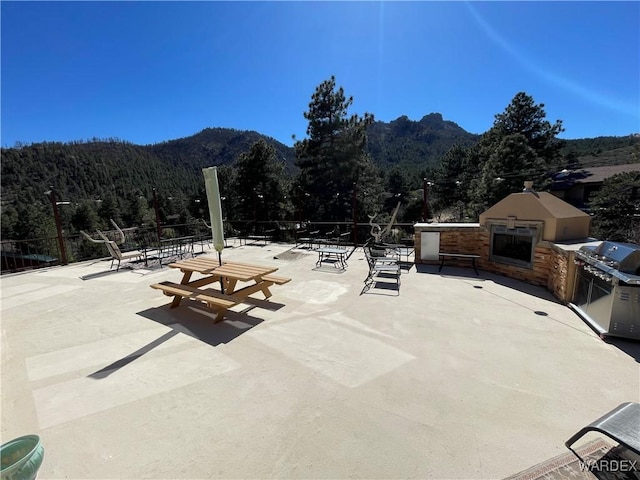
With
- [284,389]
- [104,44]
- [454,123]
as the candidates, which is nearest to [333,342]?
[284,389]

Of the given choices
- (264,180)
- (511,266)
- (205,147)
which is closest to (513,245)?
(511,266)

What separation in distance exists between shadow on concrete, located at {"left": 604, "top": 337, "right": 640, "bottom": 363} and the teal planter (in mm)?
4681

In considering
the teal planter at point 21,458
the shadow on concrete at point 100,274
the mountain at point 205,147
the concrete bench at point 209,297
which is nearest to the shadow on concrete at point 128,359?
the concrete bench at point 209,297

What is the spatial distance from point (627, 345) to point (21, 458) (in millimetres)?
5071

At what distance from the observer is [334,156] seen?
1739cm

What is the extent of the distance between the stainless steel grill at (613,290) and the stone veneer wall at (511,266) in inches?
25.9

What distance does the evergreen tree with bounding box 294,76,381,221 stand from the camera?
1722 cm

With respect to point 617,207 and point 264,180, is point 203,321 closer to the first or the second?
point 617,207

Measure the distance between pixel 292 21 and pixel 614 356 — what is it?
8409 mm

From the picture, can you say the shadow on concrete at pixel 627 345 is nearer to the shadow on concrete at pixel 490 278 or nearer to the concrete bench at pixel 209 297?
the shadow on concrete at pixel 490 278

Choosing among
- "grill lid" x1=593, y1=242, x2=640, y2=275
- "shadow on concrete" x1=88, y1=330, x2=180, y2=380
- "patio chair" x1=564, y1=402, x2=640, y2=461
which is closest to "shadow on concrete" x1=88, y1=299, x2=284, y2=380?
"shadow on concrete" x1=88, y1=330, x2=180, y2=380

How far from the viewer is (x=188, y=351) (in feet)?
10.2

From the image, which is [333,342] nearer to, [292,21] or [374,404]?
[374,404]

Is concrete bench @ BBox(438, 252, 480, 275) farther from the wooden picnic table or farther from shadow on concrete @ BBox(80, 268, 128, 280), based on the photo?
shadow on concrete @ BBox(80, 268, 128, 280)
